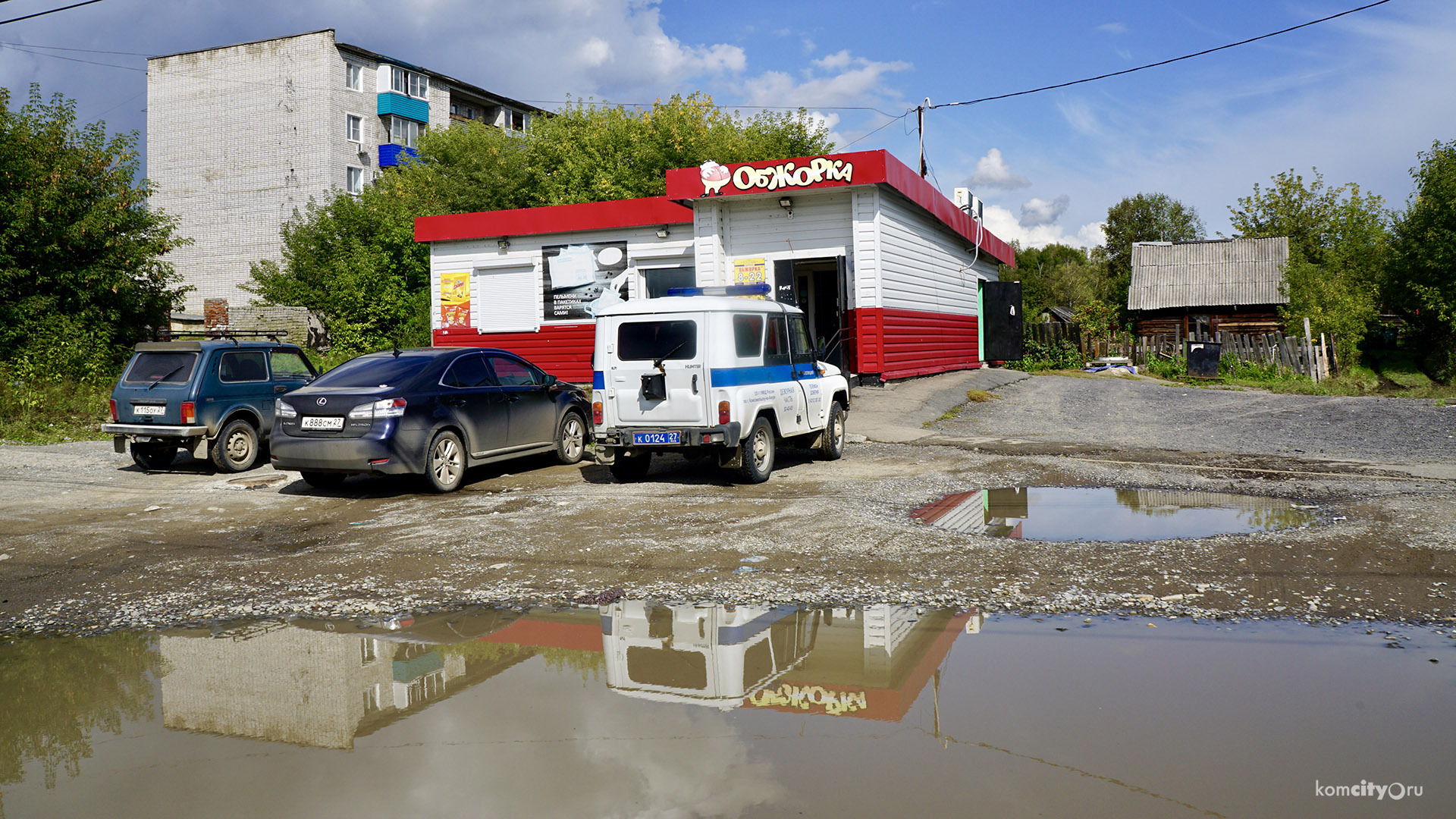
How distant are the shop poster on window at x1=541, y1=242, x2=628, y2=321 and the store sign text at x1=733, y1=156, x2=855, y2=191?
3639mm

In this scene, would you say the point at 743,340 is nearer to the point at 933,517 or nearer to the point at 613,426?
the point at 613,426

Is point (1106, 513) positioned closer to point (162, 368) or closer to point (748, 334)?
point (748, 334)

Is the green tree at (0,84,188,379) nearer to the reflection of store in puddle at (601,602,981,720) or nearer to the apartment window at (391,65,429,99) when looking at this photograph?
the reflection of store in puddle at (601,602,981,720)

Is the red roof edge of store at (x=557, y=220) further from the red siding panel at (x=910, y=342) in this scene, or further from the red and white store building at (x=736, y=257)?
the red siding panel at (x=910, y=342)

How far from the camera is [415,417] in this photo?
9.52 meters

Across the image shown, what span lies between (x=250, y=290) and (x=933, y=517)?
39.8 meters

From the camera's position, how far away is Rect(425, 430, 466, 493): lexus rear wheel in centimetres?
967

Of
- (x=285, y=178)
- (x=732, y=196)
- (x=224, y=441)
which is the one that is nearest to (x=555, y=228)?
(x=732, y=196)

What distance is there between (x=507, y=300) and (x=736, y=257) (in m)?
5.84

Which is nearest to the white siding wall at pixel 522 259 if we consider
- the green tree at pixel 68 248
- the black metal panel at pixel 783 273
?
the black metal panel at pixel 783 273

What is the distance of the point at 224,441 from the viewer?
1173 centimetres

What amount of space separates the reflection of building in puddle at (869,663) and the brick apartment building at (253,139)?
4367 cm

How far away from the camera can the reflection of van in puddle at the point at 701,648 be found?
13.3 ft

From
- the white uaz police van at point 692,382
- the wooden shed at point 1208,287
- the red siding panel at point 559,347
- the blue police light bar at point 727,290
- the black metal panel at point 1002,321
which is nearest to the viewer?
the white uaz police van at point 692,382
